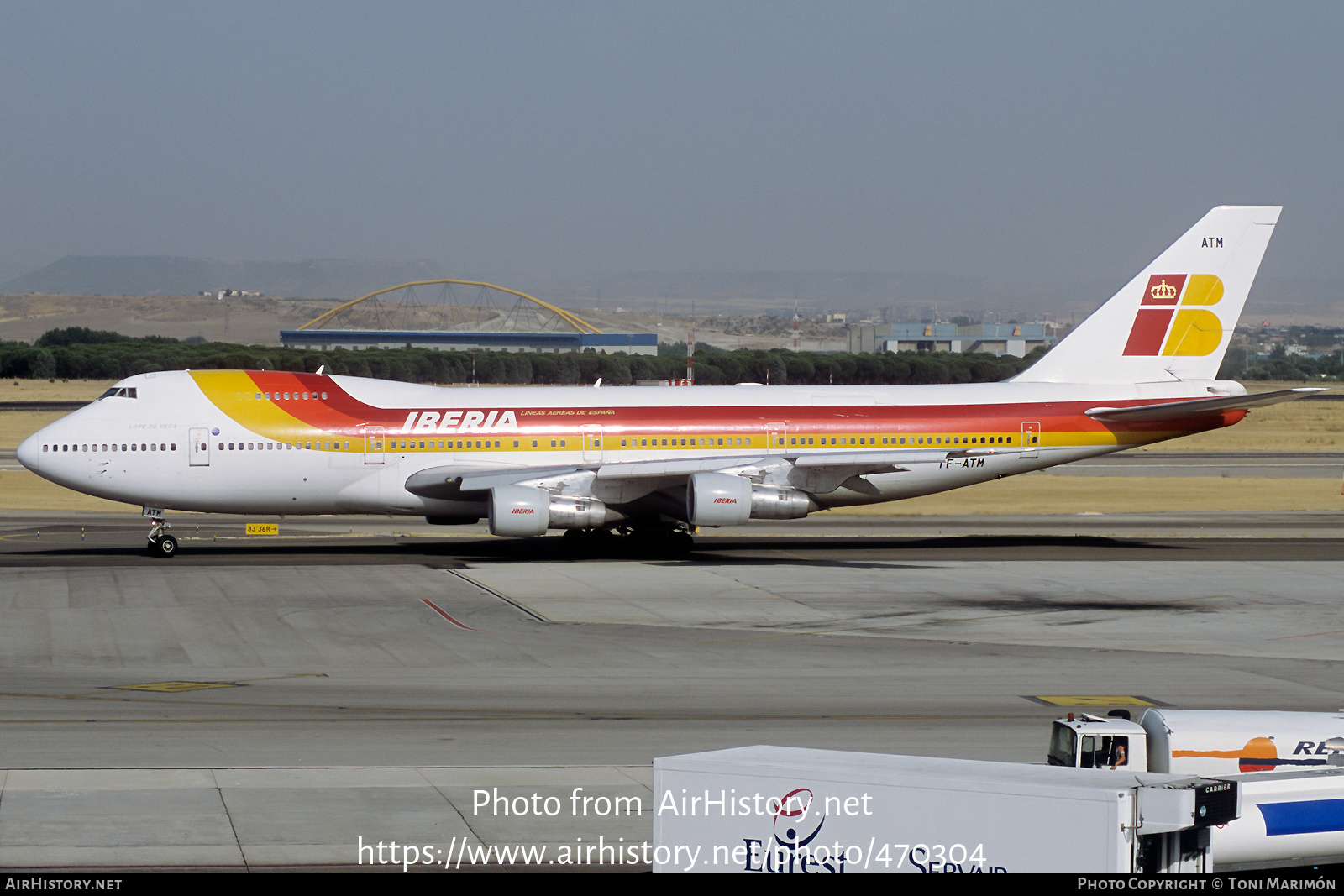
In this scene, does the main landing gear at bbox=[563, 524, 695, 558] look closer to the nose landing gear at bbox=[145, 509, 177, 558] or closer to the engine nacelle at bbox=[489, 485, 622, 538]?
the engine nacelle at bbox=[489, 485, 622, 538]

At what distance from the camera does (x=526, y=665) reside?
2211 cm

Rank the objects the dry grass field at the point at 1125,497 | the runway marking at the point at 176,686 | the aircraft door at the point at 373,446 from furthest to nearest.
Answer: the dry grass field at the point at 1125,497 < the aircraft door at the point at 373,446 < the runway marking at the point at 176,686

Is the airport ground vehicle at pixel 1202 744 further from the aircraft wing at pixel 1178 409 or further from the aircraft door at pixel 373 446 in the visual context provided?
the aircraft wing at pixel 1178 409

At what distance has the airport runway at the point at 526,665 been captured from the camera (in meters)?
13.8

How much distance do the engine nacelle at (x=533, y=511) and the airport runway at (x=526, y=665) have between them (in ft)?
3.84

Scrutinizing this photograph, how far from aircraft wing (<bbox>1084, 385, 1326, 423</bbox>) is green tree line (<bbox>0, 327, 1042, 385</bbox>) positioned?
3266 inches

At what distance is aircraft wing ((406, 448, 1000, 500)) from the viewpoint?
35.4m

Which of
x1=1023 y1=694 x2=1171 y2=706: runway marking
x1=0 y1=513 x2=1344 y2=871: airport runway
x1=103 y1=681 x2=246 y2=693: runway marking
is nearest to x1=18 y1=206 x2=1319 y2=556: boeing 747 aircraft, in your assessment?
x1=0 y1=513 x2=1344 y2=871: airport runway

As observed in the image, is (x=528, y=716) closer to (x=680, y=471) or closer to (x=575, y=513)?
(x=575, y=513)

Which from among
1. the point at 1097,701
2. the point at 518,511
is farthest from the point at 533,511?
the point at 1097,701

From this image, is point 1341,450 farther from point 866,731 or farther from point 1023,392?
point 866,731

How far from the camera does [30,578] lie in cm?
3173

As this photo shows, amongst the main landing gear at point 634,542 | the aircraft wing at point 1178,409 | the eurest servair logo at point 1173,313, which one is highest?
the eurest servair logo at point 1173,313

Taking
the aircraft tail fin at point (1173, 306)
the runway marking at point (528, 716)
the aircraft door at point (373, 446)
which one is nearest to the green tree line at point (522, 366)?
the aircraft tail fin at point (1173, 306)
